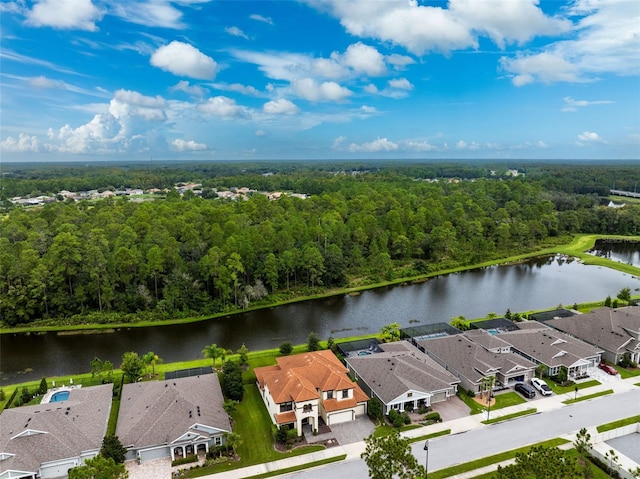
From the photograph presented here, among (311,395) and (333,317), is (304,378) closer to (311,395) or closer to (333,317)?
(311,395)

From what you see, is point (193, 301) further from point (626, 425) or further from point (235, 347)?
point (626, 425)

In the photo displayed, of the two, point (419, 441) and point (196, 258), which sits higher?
point (196, 258)

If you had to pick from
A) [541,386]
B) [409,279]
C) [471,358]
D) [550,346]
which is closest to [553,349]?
[550,346]

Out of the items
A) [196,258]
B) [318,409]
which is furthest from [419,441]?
[196,258]

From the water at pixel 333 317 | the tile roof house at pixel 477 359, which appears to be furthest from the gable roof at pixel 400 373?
the water at pixel 333 317

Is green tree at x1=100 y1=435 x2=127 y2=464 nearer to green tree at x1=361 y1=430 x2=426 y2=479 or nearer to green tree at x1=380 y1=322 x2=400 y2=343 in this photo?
green tree at x1=361 y1=430 x2=426 y2=479

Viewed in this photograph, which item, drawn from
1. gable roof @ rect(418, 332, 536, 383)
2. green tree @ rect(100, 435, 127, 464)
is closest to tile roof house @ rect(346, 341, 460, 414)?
gable roof @ rect(418, 332, 536, 383)

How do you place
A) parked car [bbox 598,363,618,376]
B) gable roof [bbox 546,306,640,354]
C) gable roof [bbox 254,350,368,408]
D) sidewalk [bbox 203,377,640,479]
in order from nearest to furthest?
sidewalk [bbox 203,377,640,479] → gable roof [bbox 254,350,368,408] → parked car [bbox 598,363,618,376] → gable roof [bbox 546,306,640,354]
